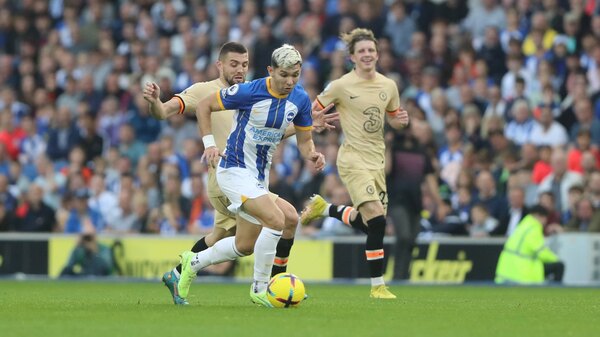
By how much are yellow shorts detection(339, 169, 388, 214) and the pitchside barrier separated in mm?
5012

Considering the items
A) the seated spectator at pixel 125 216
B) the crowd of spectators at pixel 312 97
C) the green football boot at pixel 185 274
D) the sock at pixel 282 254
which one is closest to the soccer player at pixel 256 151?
the green football boot at pixel 185 274

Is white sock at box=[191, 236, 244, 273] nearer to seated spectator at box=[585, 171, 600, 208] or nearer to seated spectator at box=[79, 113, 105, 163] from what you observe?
seated spectator at box=[585, 171, 600, 208]

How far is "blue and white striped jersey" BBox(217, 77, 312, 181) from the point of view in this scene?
10969 mm

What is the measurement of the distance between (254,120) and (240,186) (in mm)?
577

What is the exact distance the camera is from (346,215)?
1432 centimetres

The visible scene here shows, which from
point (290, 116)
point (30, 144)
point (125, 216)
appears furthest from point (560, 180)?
point (30, 144)

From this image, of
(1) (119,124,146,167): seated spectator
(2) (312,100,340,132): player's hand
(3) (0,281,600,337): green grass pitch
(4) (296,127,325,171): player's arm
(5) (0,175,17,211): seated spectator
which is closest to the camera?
(3) (0,281,600,337): green grass pitch

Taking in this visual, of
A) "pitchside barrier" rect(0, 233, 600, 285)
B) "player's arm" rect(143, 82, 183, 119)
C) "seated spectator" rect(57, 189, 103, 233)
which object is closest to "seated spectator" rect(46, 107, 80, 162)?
"seated spectator" rect(57, 189, 103, 233)

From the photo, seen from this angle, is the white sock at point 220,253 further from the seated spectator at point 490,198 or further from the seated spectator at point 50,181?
the seated spectator at point 50,181

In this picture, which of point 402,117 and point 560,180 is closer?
point 402,117

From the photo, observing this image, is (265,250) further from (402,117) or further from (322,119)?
(402,117)

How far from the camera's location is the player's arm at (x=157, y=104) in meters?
11.1

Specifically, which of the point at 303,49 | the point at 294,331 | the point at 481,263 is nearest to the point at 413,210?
the point at 481,263

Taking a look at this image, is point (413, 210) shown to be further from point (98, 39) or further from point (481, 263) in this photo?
point (98, 39)
